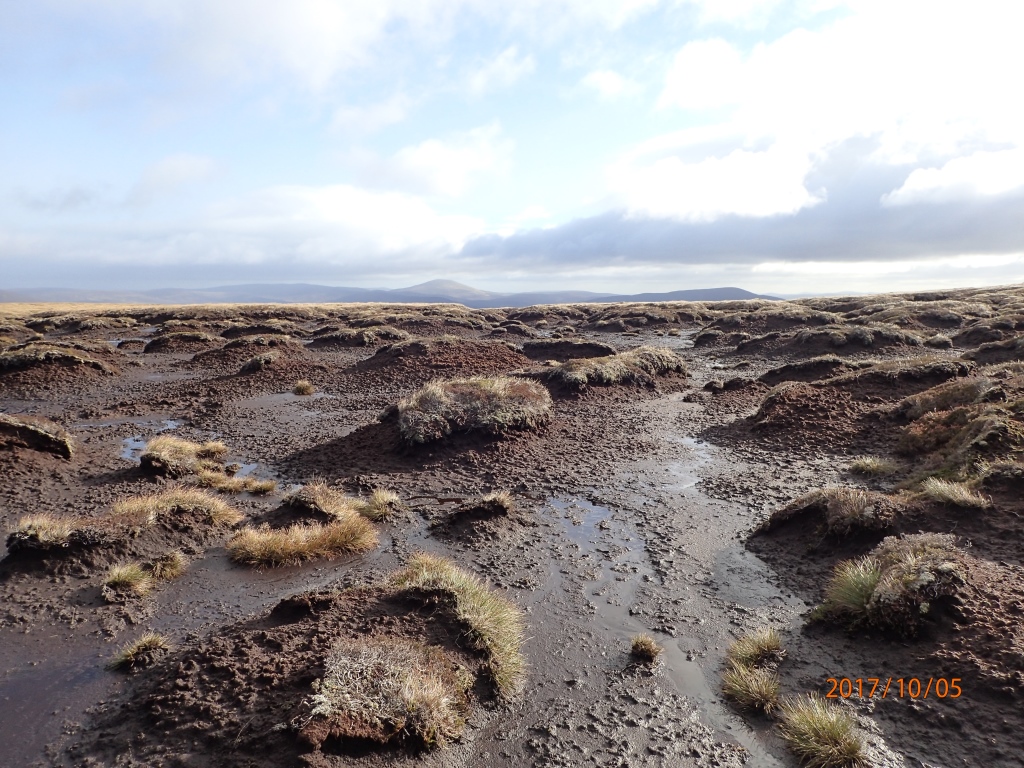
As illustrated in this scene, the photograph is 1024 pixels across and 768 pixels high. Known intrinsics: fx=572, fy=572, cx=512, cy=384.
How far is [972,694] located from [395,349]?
25.9 meters

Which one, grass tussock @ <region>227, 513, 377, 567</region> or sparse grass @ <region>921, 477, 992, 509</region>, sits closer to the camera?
sparse grass @ <region>921, 477, 992, 509</region>

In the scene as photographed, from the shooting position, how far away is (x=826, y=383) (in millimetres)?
19422

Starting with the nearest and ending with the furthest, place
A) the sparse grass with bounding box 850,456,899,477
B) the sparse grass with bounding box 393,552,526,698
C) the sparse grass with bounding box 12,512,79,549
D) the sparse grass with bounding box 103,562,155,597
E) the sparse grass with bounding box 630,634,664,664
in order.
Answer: the sparse grass with bounding box 393,552,526,698, the sparse grass with bounding box 630,634,664,664, the sparse grass with bounding box 103,562,155,597, the sparse grass with bounding box 12,512,79,549, the sparse grass with bounding box 850,456,899,477

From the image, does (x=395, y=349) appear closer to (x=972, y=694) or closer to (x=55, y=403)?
(x=55, y=403)

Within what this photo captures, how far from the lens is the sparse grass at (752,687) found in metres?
6.00

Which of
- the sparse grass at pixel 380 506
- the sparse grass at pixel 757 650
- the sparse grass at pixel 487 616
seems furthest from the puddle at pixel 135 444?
the sparse grass at pixel 757 650

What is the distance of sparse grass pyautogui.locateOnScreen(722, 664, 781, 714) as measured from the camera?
600cm

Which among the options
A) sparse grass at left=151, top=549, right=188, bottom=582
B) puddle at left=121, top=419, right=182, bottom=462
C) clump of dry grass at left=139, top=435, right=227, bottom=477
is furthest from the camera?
puddle at left=121, top=419, right=182, bottom=462

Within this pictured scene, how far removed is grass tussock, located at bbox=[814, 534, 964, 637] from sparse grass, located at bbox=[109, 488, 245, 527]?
10.1 metres

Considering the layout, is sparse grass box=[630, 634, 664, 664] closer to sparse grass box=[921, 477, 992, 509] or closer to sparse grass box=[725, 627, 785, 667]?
sparse grass box=[725, 627, 785, 667]

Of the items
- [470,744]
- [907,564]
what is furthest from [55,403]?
[907,564]

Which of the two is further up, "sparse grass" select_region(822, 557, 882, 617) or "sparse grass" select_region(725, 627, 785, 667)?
"sparse grass" select_region(822, 557, 882, 617)

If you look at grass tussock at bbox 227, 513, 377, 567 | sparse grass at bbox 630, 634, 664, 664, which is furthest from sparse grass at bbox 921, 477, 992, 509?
grass tussock at bbox 227, 513, 377, 567

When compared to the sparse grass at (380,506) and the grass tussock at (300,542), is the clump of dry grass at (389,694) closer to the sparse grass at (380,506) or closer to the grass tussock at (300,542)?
the grass tussock at (300,542)
